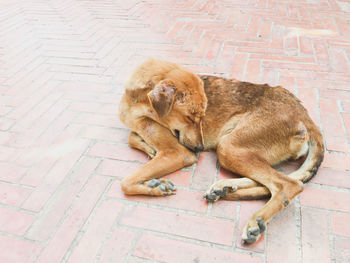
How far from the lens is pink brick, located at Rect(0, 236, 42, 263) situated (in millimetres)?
2365

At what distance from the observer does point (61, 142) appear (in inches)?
138

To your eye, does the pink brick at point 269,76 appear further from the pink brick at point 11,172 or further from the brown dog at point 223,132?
the pink brick at point 11,172

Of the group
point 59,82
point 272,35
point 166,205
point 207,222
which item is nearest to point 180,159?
point 166,205

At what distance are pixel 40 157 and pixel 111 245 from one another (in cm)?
152

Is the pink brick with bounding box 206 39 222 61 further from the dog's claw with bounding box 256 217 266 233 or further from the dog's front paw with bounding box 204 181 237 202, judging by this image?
the dog's claw with bounding box 256 217 266 233

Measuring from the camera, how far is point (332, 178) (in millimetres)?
2881

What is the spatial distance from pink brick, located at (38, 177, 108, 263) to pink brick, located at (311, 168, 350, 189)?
2.18 m

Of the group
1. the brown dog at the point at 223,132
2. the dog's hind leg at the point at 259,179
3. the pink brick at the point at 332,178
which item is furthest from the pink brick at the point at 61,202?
the pink brick at the point at 332,178

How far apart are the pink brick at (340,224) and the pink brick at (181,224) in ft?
2.88

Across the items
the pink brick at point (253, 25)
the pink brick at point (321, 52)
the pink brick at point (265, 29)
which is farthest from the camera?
the pink brick at point (253, 25)

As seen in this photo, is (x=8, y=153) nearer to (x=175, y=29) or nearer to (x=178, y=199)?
(x=178, y=199)

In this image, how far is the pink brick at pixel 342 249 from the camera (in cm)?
225

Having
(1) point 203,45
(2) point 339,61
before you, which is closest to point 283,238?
(2) point 339,61

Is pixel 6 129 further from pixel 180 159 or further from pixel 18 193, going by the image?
pixel 180 159
